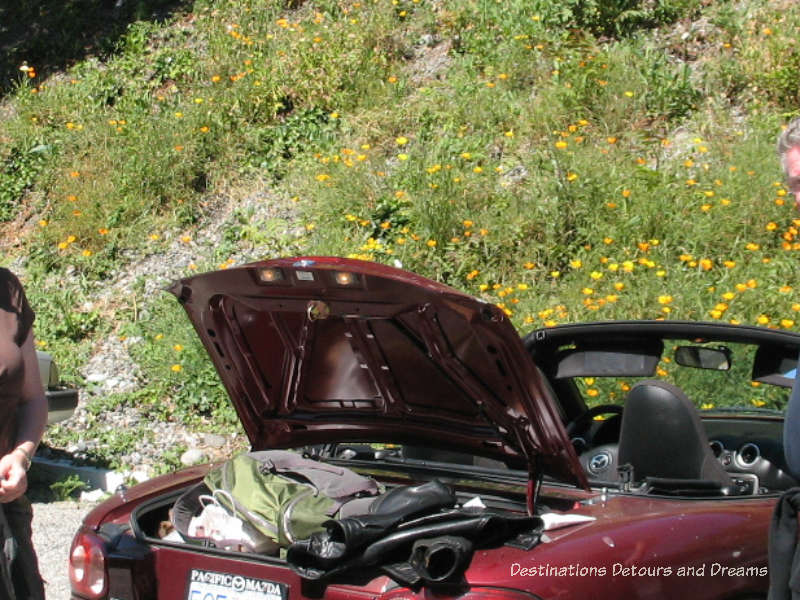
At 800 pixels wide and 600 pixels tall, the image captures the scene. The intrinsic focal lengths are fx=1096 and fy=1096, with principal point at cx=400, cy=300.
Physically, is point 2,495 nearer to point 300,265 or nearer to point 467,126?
point 300,265

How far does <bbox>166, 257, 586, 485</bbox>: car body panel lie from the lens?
317cm

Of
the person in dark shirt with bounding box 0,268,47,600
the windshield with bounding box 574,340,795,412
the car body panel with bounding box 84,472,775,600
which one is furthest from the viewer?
the windshield with bounding box 574,340,795,412

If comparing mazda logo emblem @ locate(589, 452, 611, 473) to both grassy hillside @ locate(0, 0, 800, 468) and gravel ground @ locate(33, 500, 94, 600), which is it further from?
gravel ground @ locate(33, 500, 94, 600)

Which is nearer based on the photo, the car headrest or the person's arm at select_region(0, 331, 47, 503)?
the person's arm at select_region(0, 331, 47, 503)

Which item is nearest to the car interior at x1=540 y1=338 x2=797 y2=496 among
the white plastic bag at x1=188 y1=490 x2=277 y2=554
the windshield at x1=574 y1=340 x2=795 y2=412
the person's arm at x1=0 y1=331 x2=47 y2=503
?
the windshield at x1=574 y1=340 x2=795 y2=412

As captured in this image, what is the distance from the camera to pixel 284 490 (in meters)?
3.41

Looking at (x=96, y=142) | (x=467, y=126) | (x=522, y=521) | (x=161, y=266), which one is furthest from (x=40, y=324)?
(x=522, y=521)

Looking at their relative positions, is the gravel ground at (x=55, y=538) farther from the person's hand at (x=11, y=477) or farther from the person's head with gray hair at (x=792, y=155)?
the person's head with gray hair at (x=792, y=155)

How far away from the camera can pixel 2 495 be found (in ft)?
10.2

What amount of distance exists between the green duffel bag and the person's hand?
61 centimetres

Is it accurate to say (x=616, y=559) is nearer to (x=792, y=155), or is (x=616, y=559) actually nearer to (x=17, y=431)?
(x=792, y=155)

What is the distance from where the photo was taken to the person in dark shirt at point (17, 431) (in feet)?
10.4

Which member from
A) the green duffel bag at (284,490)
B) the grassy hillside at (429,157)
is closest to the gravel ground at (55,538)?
the grassy hillside at (429,157)

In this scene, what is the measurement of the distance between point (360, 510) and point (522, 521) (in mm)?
536
